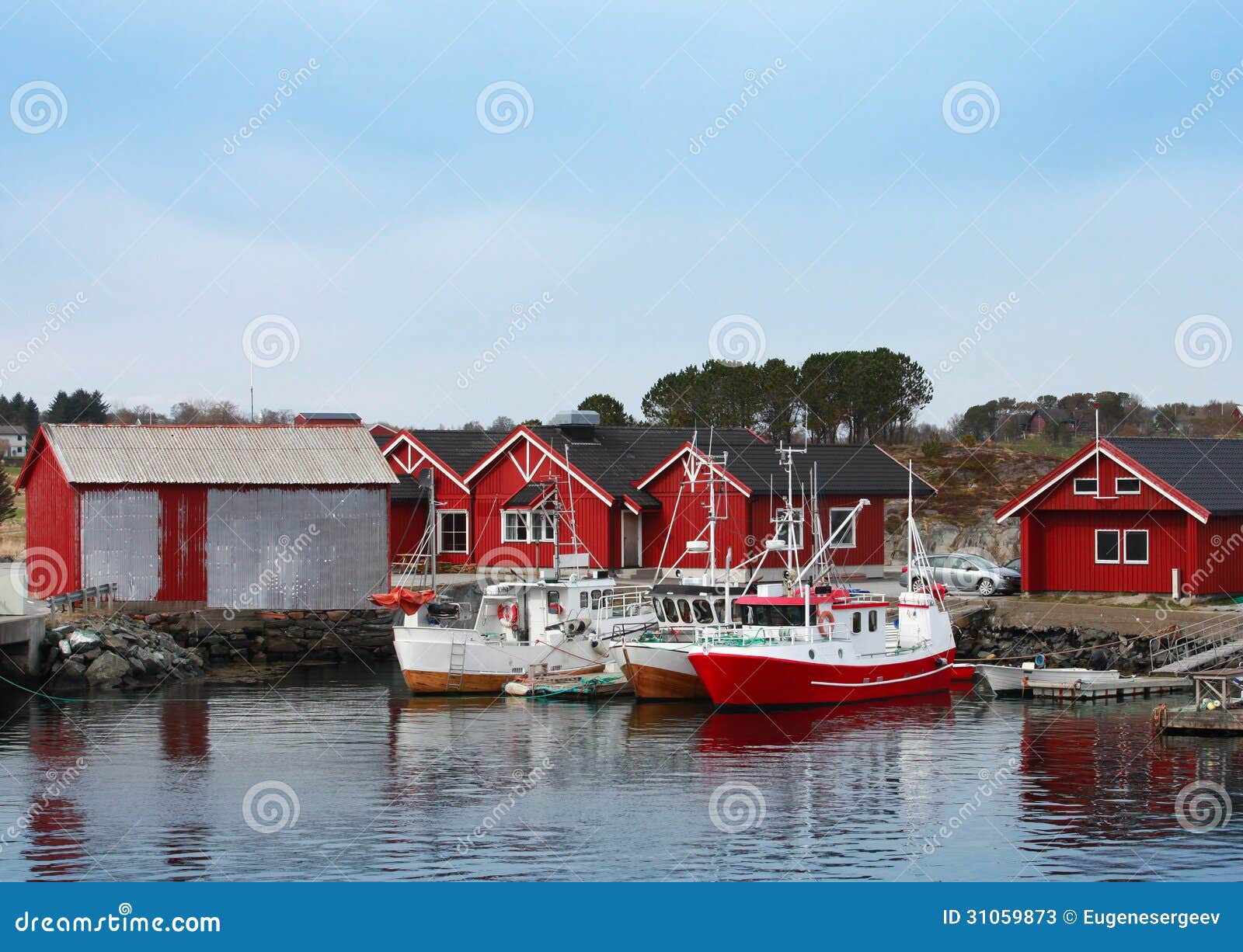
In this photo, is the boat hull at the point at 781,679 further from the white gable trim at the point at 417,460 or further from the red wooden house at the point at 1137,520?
the white gable trim at the point at 417,460

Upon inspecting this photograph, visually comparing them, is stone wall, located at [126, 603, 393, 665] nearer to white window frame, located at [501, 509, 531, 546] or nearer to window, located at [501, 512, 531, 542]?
white window frame, located at [501, 509, 531, 546]

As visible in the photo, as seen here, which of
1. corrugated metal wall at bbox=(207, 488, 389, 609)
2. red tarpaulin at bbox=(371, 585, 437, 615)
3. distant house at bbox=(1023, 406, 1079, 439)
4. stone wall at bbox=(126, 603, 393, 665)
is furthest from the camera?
distant house at bbox=(1023, 406, 1079, 439)

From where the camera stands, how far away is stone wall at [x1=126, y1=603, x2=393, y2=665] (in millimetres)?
45375

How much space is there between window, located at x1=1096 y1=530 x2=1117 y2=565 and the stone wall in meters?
21.2

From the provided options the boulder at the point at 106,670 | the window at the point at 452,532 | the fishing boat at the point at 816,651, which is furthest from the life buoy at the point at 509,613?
the window at the point at 452,532

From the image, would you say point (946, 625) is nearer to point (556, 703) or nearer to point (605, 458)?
point (556, 703)

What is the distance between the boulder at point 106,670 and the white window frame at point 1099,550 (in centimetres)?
2691

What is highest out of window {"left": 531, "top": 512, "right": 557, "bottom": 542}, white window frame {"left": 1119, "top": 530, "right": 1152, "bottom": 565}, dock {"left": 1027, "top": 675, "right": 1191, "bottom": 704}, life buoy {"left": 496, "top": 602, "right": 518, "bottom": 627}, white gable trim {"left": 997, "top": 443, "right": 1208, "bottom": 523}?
white gable trim {"left": 997, "top": 443, "right": 1208, "bottom": 523}

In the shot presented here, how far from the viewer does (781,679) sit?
112ft

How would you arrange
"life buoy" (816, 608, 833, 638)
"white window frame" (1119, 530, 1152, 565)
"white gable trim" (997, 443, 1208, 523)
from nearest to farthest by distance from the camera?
1. "life buoy" (816, 608, 833, 638)
2. "white gable trim" (997, 443, 1208, 523)
3. "white window frame" (1119, 530, 1152, 565)

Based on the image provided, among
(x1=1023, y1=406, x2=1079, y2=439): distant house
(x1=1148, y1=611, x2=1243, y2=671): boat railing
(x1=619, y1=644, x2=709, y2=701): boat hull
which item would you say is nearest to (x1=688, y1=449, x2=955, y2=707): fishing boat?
(x1=619, y1=644, x2=709, y2=701): boat hull

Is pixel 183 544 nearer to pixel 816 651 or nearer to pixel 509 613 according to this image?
pixel 509 613

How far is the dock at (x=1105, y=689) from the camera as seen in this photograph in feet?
117

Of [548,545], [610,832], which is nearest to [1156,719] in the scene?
[610,832]
